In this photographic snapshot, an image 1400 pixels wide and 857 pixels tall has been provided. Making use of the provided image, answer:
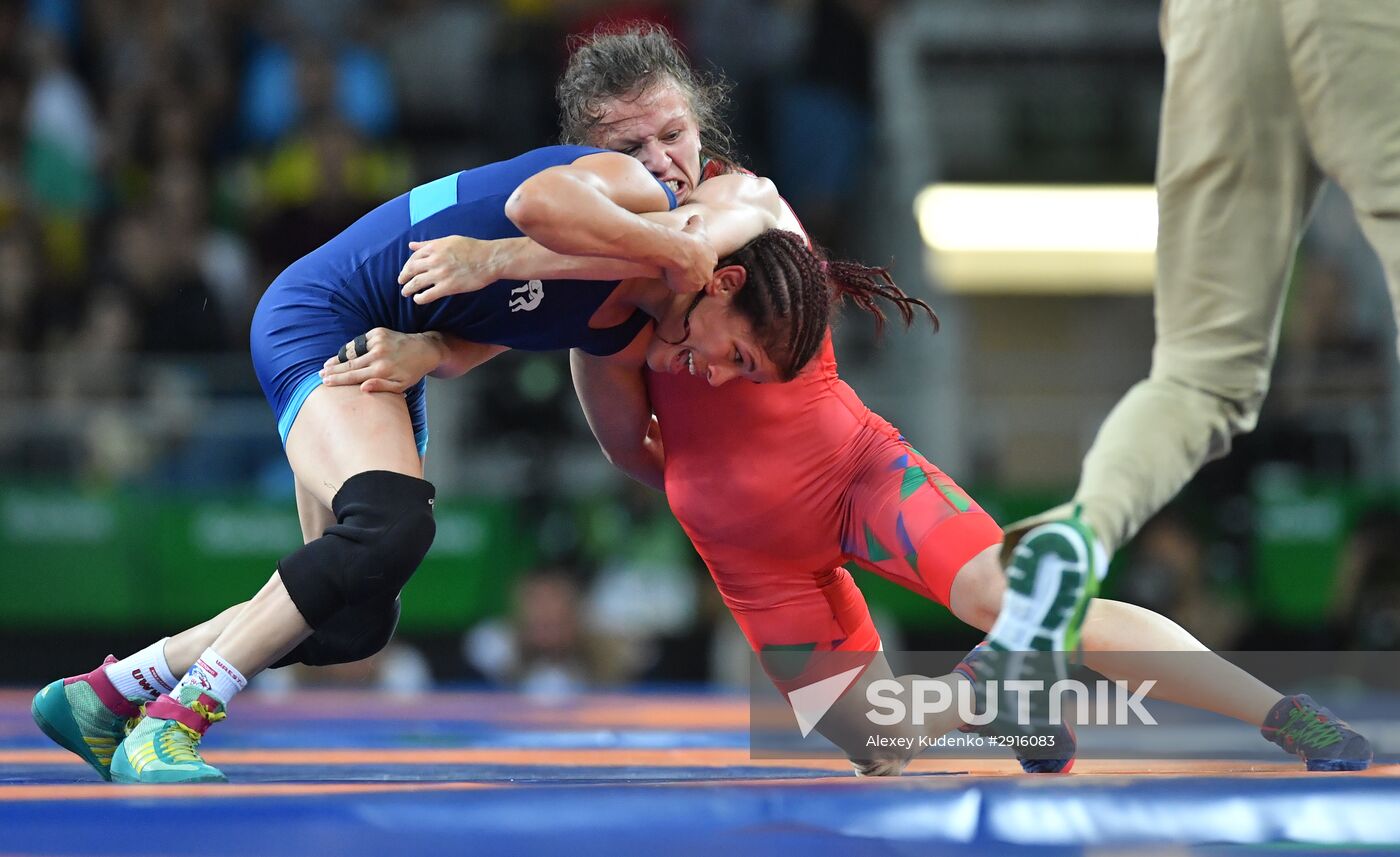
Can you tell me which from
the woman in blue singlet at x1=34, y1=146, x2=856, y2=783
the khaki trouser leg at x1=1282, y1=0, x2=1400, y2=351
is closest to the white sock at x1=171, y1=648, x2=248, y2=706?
the woman in blue singlet at x1=34, y1=146, x2=856, y2=783

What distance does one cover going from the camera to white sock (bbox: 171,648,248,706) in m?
2.65

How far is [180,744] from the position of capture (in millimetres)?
2611

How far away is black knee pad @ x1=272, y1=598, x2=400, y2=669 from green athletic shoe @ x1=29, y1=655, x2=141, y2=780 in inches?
12.0

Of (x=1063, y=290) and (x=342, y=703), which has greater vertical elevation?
(x=1063, y=290)

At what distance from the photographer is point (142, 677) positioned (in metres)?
2.87

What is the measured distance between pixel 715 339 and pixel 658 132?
1.52 ft

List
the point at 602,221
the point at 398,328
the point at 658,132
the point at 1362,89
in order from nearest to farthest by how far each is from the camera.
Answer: the point at 1362,89, the point at 602,221, the point at 398,328, the point at 658,132

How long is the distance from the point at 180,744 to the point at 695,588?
3.98 meters

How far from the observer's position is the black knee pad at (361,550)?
2.58m

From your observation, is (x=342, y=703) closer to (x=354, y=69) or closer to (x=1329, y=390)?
(x=354, y=69)

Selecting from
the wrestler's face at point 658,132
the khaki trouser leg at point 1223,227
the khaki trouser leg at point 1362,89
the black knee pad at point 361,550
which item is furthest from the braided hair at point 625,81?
the khaki trouser leg at point 1362,89

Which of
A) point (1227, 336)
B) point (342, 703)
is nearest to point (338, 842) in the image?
point (1227, 336)

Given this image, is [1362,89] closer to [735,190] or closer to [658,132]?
[735,190]

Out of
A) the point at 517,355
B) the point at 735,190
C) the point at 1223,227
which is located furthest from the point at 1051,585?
the point at 517,355
